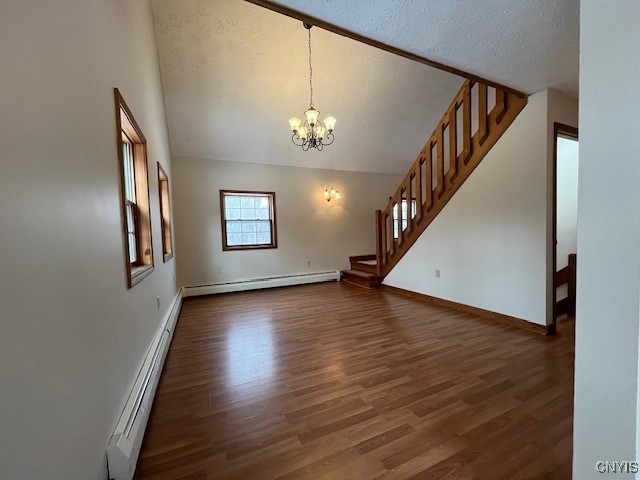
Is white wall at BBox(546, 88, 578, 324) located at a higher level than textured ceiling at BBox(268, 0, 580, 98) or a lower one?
lower

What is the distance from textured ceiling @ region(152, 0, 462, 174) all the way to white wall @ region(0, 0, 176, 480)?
214cm

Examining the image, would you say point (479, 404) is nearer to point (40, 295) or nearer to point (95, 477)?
point (95, 477)

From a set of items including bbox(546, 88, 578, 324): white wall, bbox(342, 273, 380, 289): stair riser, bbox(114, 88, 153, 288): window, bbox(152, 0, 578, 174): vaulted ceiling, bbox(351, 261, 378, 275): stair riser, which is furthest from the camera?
bbox(351, 261, 378, 275): stair riser

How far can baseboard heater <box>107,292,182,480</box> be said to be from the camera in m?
1.16

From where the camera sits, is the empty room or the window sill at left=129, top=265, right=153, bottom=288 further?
the window sill at left=129, top=265, right=153, bottom=288

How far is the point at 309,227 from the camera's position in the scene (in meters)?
5.84

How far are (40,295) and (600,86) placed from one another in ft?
6.20

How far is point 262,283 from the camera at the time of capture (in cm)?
523

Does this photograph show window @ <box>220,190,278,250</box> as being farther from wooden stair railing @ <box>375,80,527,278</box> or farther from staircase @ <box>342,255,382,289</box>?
wooden stair railing @ <box>375,80,527,278</box>

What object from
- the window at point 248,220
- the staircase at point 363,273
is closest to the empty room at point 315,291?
the staircase at point 363,273

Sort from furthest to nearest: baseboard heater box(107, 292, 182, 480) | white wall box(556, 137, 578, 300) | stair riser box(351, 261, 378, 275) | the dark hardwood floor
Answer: stair riser box(351, 261, 378, 275) → white wall box(556, 137, 578, 300) → the dark hardwood floor → baseboard heater box(107, 292, 182, 480)

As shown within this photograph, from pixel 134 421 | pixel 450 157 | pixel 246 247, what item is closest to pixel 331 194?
pixel 246 247

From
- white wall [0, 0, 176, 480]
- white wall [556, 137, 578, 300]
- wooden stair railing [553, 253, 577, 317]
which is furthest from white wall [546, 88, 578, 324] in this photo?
white wall [0, 0, 176, 480]

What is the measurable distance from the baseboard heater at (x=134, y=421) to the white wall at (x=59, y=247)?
0.05m
